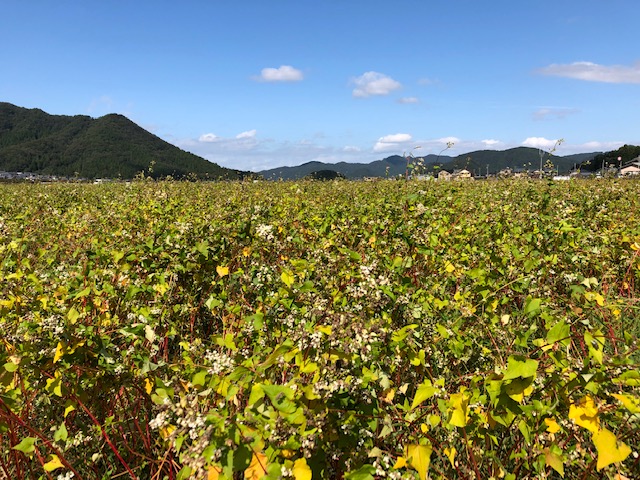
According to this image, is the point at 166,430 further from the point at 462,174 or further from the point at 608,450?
the point at 462,174

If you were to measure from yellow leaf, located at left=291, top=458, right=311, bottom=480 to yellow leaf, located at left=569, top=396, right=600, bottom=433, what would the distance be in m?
0.97

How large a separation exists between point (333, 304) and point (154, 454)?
5.21 feet

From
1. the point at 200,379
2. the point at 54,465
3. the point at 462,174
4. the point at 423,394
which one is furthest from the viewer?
the point at 462,174

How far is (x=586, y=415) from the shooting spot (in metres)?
1.48

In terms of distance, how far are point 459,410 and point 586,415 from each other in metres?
0.44

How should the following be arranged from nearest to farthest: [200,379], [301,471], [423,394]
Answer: [301,471] < [423,394] < [200,379]

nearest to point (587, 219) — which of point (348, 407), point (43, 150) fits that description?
point (348, 407)

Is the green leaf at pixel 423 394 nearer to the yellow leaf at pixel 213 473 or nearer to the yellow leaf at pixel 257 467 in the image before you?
the yellow leaf at pixel 257 467

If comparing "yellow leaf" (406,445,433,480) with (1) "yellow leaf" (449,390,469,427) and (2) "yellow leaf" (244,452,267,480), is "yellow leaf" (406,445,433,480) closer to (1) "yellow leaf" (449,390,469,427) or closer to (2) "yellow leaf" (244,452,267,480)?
(1) "yellow leaf" (449,390,469,427)

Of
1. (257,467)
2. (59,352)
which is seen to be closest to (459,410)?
(257,467)

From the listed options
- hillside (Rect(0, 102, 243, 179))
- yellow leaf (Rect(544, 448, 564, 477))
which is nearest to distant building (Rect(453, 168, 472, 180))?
yellow leaf (Rect(544, 448, 564, 477))

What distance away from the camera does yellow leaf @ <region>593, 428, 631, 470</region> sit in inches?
48.8

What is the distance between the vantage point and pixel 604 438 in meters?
1.31

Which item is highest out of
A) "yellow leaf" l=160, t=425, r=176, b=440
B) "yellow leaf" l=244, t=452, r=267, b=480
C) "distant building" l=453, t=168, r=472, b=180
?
"distant building" l=453, t=168, r=472, b=180
